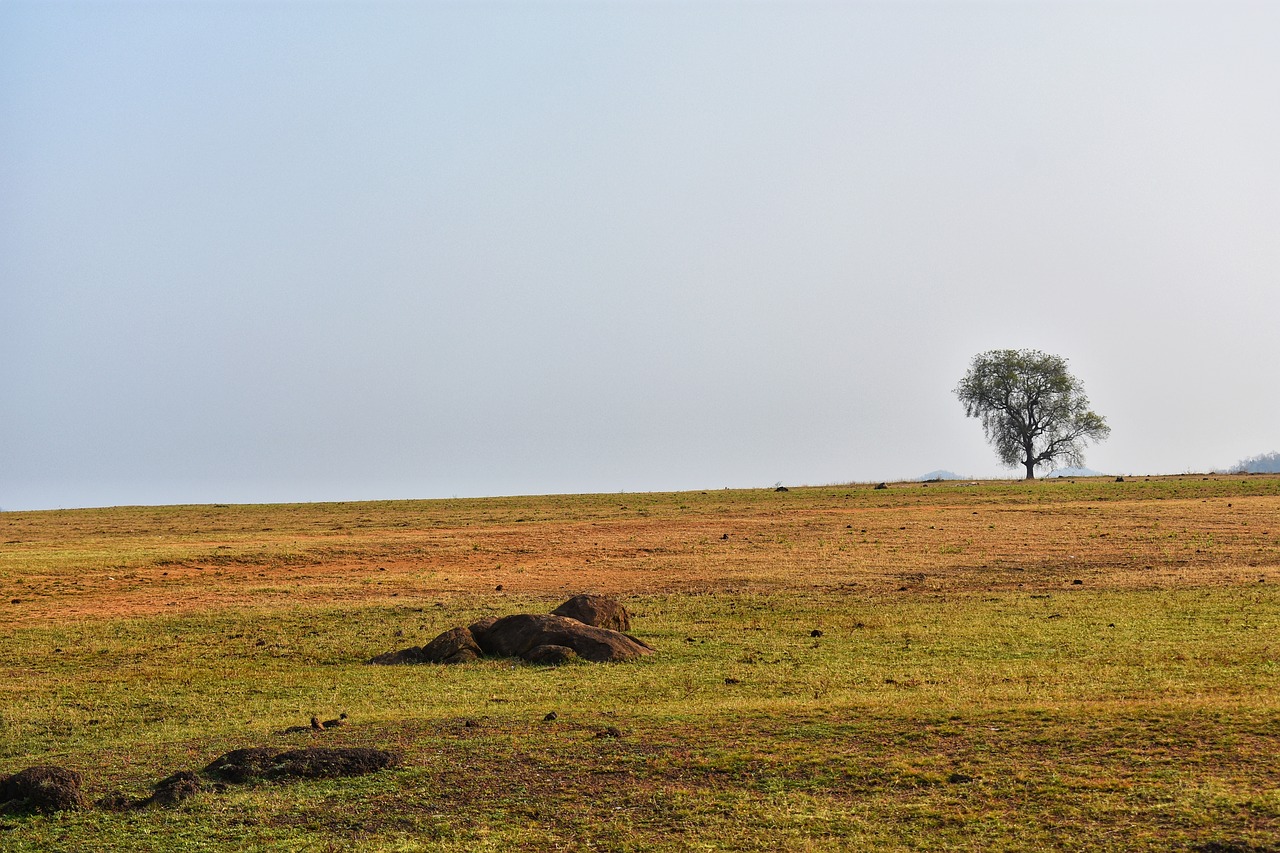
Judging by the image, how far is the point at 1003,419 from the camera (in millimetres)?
83562

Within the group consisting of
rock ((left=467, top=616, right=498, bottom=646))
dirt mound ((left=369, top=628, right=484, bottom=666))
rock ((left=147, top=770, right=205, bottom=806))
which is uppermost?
rock ((left=467, top=616, right=498, bottom=646))

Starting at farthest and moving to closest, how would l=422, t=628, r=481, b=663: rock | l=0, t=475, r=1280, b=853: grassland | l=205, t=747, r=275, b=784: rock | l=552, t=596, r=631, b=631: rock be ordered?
1. l=552, t=596, r=631, b=631: rock
2. l=422, t=628, r=481, b=663: rock
3. l=205, t=747, r=275, b=784: rock
4. l=0, t=475, r=1280, b=853: grassland

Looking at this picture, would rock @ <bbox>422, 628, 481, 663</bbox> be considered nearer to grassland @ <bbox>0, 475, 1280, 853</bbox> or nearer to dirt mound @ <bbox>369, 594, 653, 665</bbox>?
dirt mound @ <bbox>369, 594, 653, 665</bbox>

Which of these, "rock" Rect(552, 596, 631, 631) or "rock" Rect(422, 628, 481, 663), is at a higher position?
"rock" Rect(552, 596, 631, 631)

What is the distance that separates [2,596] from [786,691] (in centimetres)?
2076

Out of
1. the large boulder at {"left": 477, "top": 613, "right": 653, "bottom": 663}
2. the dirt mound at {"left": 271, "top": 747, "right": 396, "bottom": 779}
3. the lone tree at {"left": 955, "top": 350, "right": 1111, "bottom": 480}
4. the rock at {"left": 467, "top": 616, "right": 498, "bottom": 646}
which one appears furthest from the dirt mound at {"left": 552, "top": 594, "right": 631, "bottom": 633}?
the lone tree at {"left": 955, "top": 350, "right": 1111, "bottom": 480}

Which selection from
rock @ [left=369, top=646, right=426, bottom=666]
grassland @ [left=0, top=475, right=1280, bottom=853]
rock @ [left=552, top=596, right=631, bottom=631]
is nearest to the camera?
grassland @ [left=0, top=475, right=1280, bottom=853]

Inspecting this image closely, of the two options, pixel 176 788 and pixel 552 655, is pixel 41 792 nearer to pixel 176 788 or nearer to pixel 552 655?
pixel 176 788

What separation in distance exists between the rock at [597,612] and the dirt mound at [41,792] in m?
9.10

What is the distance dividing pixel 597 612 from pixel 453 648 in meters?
2.56

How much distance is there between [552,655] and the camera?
16094mm

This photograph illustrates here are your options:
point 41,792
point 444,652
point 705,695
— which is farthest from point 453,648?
point 41,792

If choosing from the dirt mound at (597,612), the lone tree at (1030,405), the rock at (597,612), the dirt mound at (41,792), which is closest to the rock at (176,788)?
the dirt mound at (41,792)

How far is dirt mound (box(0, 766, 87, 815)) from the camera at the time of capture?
924cm
